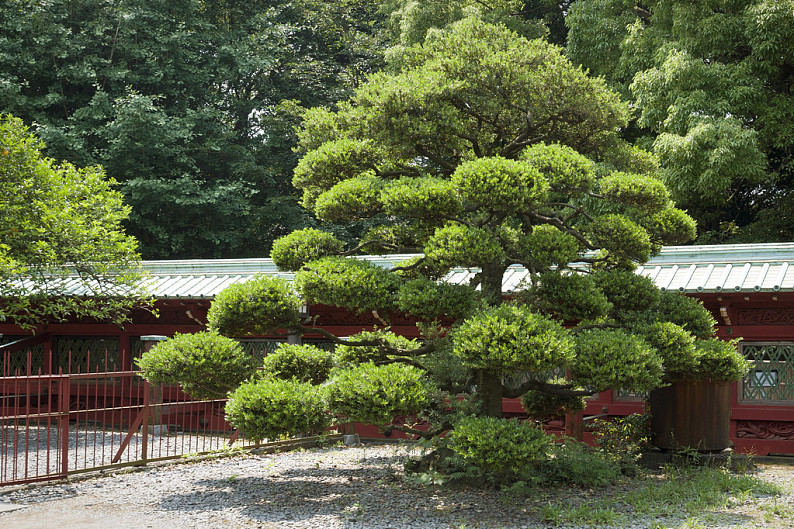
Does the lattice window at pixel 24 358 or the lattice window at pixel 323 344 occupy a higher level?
the lattice window at pixel 323 344

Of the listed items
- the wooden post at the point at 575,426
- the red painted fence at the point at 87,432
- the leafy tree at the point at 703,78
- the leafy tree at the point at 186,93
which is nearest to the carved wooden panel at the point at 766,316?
the wooden post at the point at 575,426

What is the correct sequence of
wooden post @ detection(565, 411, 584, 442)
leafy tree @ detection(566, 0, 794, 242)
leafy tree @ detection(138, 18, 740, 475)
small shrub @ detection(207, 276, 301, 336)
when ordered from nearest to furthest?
leafy tree @ detection(138, 18, 740, 475)
small shrub @ detection(207, 276, 301, 336)
wooden post @ detection(565, 411, 584, 442)
leafy tree @ detection(566, 0, 794, 242)

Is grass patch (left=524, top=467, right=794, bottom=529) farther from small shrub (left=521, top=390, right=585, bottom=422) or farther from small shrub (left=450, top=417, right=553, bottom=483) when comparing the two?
small shrub (left=521, top=390, right=585, bottom=422)

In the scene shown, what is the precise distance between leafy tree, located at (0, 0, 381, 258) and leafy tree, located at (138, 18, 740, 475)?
13.6 m

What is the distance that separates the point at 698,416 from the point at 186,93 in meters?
19.4

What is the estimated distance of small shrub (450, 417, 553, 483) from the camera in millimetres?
6562

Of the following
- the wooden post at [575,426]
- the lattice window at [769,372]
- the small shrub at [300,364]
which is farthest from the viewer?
the wooden post at [575,426]

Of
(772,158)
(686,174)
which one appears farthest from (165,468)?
(772,158)

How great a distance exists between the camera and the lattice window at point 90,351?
15070mm

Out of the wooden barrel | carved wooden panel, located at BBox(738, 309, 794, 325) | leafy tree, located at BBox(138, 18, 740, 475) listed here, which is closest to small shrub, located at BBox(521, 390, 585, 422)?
leafy tree, located at BBox(138, 18, 740, 475)

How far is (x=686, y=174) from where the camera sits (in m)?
14.3

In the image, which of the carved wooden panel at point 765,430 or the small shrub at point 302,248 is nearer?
Result: the small shrub at point 302,248

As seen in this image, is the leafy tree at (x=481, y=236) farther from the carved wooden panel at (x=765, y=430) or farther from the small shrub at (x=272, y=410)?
the carved wooden panel at (x=765, y=430)

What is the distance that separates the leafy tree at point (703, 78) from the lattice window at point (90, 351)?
1168cm
